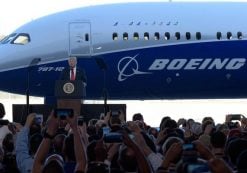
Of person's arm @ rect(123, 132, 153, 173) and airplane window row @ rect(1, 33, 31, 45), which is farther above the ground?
airplane window row @ rect(1, 33, 31, 45)

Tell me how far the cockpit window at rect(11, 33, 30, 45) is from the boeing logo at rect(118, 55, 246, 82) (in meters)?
3.35

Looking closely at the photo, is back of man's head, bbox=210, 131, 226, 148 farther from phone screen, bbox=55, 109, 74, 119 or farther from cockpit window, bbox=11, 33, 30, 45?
cockpit window, bbox=11, 33, 30, 45

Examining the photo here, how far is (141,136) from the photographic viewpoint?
8133 mm

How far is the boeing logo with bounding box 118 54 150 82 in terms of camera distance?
2502 centimetres

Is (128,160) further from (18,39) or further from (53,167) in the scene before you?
(18,39)

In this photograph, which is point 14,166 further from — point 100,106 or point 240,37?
point 240,37

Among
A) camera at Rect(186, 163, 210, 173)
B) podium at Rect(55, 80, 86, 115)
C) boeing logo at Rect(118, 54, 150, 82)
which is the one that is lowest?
camera at Rect(186, 163, 210, 173)

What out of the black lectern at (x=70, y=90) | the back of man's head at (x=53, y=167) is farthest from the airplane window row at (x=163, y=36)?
the back of man's head at (x=53, y=167)

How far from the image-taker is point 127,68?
82.6ft

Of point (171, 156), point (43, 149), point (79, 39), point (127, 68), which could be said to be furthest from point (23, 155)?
point (127, 68)

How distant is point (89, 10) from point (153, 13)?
226 cm

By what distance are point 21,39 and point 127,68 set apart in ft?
12.7

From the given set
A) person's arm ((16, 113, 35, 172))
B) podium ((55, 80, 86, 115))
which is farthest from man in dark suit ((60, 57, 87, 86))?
person's arm ((16, 113, 35, 172))

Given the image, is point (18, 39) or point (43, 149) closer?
point (43, 149)
